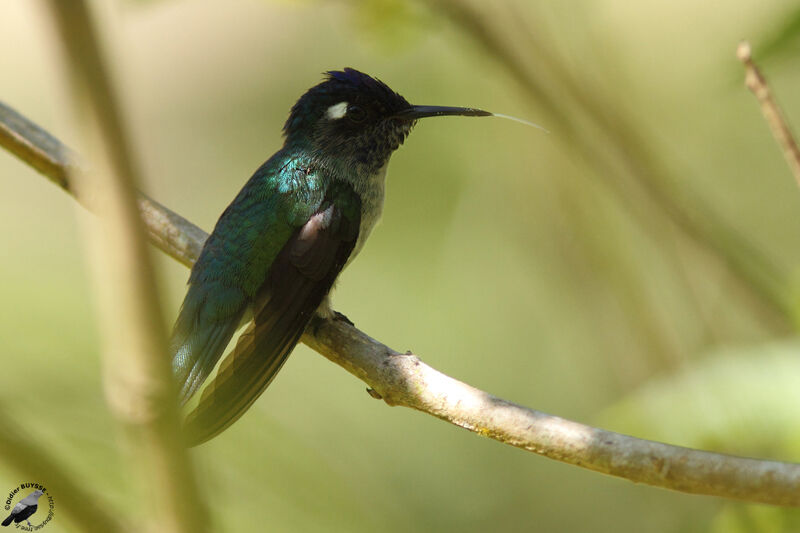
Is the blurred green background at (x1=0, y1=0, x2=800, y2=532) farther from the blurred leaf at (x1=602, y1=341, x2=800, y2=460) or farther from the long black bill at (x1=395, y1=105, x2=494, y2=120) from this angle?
the long black bill at (x1=395, y1=105, x2=494, y2=120)

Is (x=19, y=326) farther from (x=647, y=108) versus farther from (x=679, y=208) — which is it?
(x=647, y=108)

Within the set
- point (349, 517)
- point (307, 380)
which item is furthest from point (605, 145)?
point (307, 380)

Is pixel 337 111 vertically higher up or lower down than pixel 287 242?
higher up

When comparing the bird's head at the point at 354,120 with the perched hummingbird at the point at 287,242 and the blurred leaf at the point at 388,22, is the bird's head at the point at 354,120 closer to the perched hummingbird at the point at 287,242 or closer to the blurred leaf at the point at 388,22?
the perched hummingbird at the point at 287,242

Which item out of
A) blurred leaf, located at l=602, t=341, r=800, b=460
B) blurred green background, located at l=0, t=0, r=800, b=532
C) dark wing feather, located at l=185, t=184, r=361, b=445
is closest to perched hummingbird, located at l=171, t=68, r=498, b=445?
dark wing feather, located at l=185, t=184, r=361, b=445

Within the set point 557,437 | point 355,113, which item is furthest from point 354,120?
point 557,437

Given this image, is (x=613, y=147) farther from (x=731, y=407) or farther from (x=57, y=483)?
(x=57, y=483)
